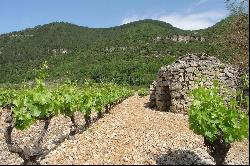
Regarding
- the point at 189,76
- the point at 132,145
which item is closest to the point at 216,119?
the point at 132,145

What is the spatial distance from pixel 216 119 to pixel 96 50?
102 metres

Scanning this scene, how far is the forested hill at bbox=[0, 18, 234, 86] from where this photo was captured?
296 ft

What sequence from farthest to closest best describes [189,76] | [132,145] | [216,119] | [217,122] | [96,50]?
[96,50], [189,76], [132,145], [216,119], [217,122]

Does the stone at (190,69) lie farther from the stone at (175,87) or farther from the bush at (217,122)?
the bush at (217,122)

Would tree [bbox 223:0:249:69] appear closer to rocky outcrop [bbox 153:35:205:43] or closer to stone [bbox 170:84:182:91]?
stone [bbox 170:84:182:91]

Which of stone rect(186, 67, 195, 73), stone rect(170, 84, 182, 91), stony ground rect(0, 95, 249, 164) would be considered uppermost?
stone rect(186, 67, 195, 73)

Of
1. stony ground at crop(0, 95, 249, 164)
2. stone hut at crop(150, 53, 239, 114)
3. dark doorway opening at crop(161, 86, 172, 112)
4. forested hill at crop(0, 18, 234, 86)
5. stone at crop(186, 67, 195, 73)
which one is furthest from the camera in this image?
forested hill at crop(0, 18, 234, 86)

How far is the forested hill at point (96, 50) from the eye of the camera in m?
90.2

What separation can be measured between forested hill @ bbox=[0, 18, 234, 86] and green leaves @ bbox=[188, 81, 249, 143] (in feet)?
184

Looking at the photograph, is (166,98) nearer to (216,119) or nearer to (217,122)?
(216,119)

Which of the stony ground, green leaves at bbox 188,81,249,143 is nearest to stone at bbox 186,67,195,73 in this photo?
the stony ground

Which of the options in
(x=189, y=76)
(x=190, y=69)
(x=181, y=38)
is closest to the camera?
(x=189, y=76)

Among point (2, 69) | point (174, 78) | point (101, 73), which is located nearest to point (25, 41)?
point (2, 69)

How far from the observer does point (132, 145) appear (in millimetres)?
17359
